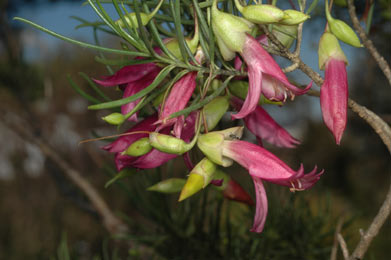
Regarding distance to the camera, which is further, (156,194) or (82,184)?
(82,184)

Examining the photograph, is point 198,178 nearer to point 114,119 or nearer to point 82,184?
point 114,119

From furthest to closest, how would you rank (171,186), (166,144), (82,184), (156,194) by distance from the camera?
(82,184), (156,194), (171,186), (166,144)

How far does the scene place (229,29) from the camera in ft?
0.63

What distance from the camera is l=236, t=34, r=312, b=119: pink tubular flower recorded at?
0.62 feet

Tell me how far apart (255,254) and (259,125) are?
199 mm

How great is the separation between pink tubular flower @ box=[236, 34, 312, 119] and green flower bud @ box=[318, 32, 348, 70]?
34mm

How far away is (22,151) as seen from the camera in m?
2.99

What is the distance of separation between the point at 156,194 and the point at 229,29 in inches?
12.6

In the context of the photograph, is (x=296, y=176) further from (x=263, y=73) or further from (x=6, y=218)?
(x=6, y=218)

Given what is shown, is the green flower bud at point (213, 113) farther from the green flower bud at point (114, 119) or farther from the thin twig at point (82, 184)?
the thin twig at point (82, 184)

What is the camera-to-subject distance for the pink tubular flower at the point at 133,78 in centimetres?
22

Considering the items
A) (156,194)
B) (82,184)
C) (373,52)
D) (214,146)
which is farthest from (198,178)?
(82,184)

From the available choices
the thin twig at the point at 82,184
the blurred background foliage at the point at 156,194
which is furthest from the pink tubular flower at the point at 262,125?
the thin twig at the point at 82,184

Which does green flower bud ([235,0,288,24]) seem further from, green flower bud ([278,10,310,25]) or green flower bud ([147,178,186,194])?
green flower bud ([147,178,186,194])
